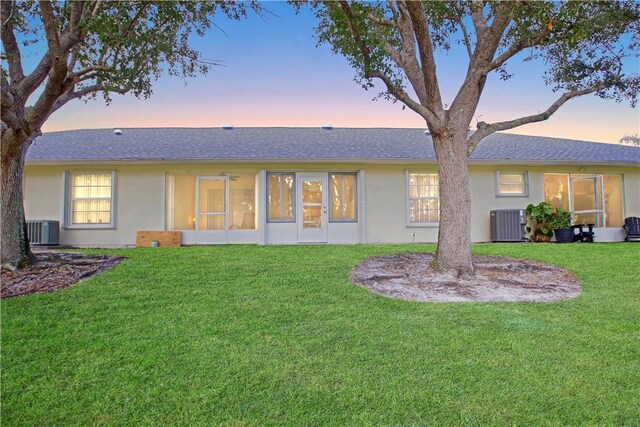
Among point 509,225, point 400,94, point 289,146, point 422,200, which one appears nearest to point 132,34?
point 400,94

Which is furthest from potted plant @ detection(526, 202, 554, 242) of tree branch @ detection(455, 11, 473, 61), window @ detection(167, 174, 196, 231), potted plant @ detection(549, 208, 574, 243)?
window @ detection(167, 174, 196, 231)

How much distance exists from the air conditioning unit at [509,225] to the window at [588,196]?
85.7 inches

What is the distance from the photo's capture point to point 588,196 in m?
13.5

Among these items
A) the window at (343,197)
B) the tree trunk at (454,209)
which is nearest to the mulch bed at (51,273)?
the tree trunk at (454,209)

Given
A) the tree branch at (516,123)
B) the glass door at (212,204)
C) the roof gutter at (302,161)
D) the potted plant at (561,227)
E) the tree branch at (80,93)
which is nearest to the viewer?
the tree branch at (516,123)

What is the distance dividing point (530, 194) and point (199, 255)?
10.4 m

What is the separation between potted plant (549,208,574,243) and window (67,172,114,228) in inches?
529

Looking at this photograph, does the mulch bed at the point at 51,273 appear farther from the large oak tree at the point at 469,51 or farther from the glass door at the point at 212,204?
the large oak tree at the point at 469,51

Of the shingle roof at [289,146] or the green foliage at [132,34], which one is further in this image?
the shingle roof at [289,146]

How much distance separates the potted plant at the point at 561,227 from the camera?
38.9 feet

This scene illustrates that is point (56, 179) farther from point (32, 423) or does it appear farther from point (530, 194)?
point (530, 194)

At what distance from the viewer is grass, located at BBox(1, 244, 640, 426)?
116 inches

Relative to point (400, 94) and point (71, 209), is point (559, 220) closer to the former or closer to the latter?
point (400, 94)

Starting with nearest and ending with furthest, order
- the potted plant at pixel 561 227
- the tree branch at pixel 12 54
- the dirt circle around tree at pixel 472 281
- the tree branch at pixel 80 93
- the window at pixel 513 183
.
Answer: the dirt circle around tree at pixel 472 281
the tree branch at pixel 12 54
the tree branch at pixel 80 93
the potted plant at pixel 561 227
the window at pixel 513 183
